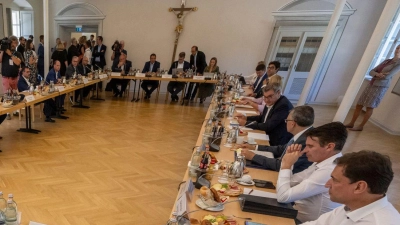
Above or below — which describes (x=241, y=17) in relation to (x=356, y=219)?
above

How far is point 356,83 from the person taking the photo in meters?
3.00

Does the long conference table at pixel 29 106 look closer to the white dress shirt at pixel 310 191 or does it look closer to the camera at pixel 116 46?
the camera at pixel 116 46

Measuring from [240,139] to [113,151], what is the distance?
2.20 m

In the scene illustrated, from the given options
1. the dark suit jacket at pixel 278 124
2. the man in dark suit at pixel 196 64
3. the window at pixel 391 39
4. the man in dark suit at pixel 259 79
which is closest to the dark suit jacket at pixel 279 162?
the dark suit jacket at pixel 278 124

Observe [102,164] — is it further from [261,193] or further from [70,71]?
[70,71]

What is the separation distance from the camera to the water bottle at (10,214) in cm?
156

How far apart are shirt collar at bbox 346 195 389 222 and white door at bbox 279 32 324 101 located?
288 inches

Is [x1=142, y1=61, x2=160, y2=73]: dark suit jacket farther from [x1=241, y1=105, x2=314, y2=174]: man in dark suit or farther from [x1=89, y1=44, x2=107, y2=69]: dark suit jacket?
[x1=241, y1=105, x2=314, y2=174]: man in dark suit

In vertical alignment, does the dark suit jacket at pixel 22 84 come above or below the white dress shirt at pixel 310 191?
below

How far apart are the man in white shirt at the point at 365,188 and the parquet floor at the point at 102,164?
185cm

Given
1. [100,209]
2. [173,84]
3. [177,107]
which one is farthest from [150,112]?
[100,209]

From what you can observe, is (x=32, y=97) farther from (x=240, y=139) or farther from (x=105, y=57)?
(x=105, y=57)

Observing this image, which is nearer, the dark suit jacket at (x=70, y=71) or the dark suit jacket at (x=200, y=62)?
the dark suit jacket at (x=70, y=71)

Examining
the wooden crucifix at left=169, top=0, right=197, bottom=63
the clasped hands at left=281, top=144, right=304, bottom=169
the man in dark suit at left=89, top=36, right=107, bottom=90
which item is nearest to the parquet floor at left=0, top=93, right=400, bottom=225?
the clasped hands at left=281, top=144, right=304, bottom=169
